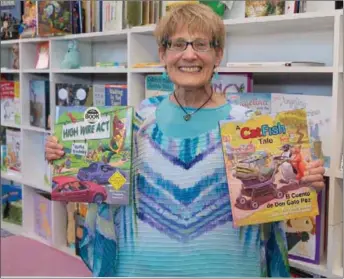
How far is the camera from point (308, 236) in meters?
1.81

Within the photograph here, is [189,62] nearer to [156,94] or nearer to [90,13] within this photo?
[156,94]

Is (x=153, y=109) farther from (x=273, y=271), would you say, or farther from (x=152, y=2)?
(x=152, y=2)

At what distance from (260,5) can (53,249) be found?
1927mm

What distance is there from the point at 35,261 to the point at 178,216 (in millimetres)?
1898

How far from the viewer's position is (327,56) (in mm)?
1938

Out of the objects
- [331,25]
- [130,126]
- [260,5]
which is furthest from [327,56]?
[130,126]

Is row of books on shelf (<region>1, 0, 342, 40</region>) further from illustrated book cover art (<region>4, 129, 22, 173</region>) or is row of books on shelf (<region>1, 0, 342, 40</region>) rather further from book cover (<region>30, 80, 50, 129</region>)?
illustrated book cover art (<region>4, 129, 22, 173</region>)

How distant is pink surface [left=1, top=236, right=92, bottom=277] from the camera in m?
2.64

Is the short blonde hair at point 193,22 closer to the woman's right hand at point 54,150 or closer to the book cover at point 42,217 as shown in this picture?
the woman's right hand at point 54,150

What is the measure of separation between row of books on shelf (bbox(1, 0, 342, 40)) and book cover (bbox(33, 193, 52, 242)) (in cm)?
105

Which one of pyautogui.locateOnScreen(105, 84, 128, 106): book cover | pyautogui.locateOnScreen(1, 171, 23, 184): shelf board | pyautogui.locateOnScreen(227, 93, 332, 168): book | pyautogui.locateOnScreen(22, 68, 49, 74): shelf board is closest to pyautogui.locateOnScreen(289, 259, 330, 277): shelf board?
pyautogui.locateOnScreen(227, 93, 332, 168): book

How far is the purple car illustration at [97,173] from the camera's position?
1197 mm

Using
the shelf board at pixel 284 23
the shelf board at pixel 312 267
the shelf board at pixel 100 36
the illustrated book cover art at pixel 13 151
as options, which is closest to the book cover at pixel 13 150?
the illustrated book cover art at pixel 13 151

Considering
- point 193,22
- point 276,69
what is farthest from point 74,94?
point 193,22
